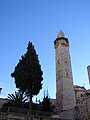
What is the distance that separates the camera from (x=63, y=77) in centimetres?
3744

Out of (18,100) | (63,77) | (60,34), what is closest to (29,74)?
(18,100)

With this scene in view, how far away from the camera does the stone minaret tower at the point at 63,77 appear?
34.8 meters

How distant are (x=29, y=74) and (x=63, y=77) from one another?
12.7 m

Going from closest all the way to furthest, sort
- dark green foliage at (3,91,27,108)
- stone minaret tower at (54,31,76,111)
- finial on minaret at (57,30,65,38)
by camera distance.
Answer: dark green foliage at (3,91,27,108)
stone minaret tower at (54,31,76,111)
finial on minaret at (57,30,65,38)

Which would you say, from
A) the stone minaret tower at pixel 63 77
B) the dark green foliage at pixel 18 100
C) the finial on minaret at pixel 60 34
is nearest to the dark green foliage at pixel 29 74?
the dark green foliage at pixel 18 100

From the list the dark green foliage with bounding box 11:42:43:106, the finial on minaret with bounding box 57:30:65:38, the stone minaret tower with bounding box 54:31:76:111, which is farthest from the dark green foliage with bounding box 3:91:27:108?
the finial on minaret with bounding box 57:30:65:38

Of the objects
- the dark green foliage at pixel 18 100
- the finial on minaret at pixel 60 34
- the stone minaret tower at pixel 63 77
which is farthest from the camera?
the finial on minaret at pixel 60 34

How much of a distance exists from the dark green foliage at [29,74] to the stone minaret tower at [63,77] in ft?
32.2

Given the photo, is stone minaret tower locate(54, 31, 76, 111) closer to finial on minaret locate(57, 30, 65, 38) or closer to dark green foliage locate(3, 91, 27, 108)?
finial on minaret locate(57, 30, 65, 38)

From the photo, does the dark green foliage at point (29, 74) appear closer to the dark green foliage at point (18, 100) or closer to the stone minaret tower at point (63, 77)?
the dark green foliage at point (18, 100)

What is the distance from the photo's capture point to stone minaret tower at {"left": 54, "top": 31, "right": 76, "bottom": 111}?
34.8m

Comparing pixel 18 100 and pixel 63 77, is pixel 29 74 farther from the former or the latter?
pixel 63 77

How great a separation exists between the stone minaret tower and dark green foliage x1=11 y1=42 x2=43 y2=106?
32.2 feet

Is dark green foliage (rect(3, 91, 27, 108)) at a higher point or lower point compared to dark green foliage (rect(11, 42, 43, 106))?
lower
